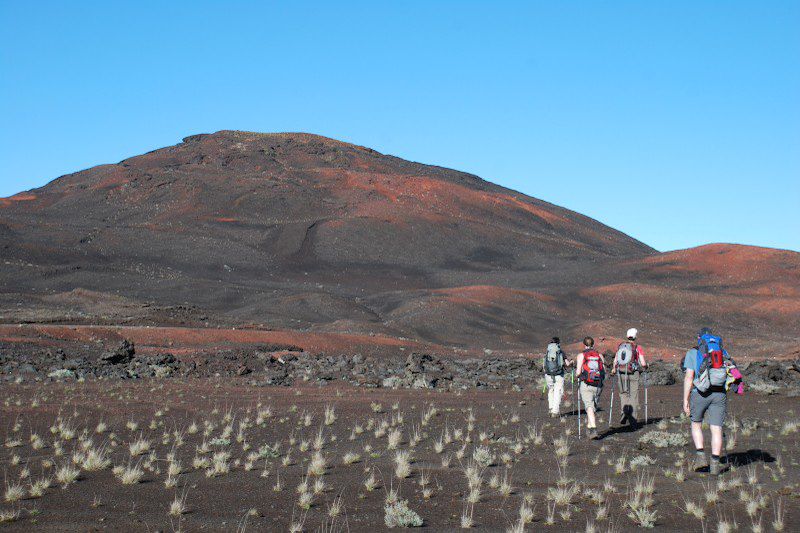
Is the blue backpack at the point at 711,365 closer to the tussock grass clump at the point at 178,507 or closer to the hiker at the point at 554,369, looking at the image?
the hiker at the point at 554,369

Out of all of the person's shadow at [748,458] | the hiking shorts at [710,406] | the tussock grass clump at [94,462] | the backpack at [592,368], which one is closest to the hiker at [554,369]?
the backpack at [592,368]

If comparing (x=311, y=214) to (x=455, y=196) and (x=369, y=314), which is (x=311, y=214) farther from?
(x=369, y=314)

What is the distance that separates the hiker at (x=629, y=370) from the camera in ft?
50.2

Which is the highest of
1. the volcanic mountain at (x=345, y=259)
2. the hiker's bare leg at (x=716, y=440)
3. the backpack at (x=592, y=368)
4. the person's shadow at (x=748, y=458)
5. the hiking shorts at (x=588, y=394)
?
the volcanic mountain at (x=345, y=259)

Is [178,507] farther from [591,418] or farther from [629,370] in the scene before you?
[629,370]

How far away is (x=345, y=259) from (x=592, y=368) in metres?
82.5

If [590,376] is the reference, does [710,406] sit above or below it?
below

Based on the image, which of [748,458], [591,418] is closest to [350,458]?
[591,418]

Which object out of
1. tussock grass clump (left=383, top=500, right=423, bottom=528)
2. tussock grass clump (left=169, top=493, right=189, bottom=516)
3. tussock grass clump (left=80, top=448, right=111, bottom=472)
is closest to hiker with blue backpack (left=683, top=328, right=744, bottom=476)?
tussock grass clump (left=383, top=500, right=423, bottom=528)

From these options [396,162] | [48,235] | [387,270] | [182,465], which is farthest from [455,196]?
[182,465]

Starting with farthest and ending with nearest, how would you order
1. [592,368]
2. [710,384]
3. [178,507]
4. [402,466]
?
1. [592,368]
2. [402,466]
3. [710,384]
4. [178,507]

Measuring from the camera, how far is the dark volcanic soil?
8.99 m

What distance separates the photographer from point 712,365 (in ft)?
35.4

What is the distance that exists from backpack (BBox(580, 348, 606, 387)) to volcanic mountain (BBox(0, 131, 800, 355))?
3061cm
